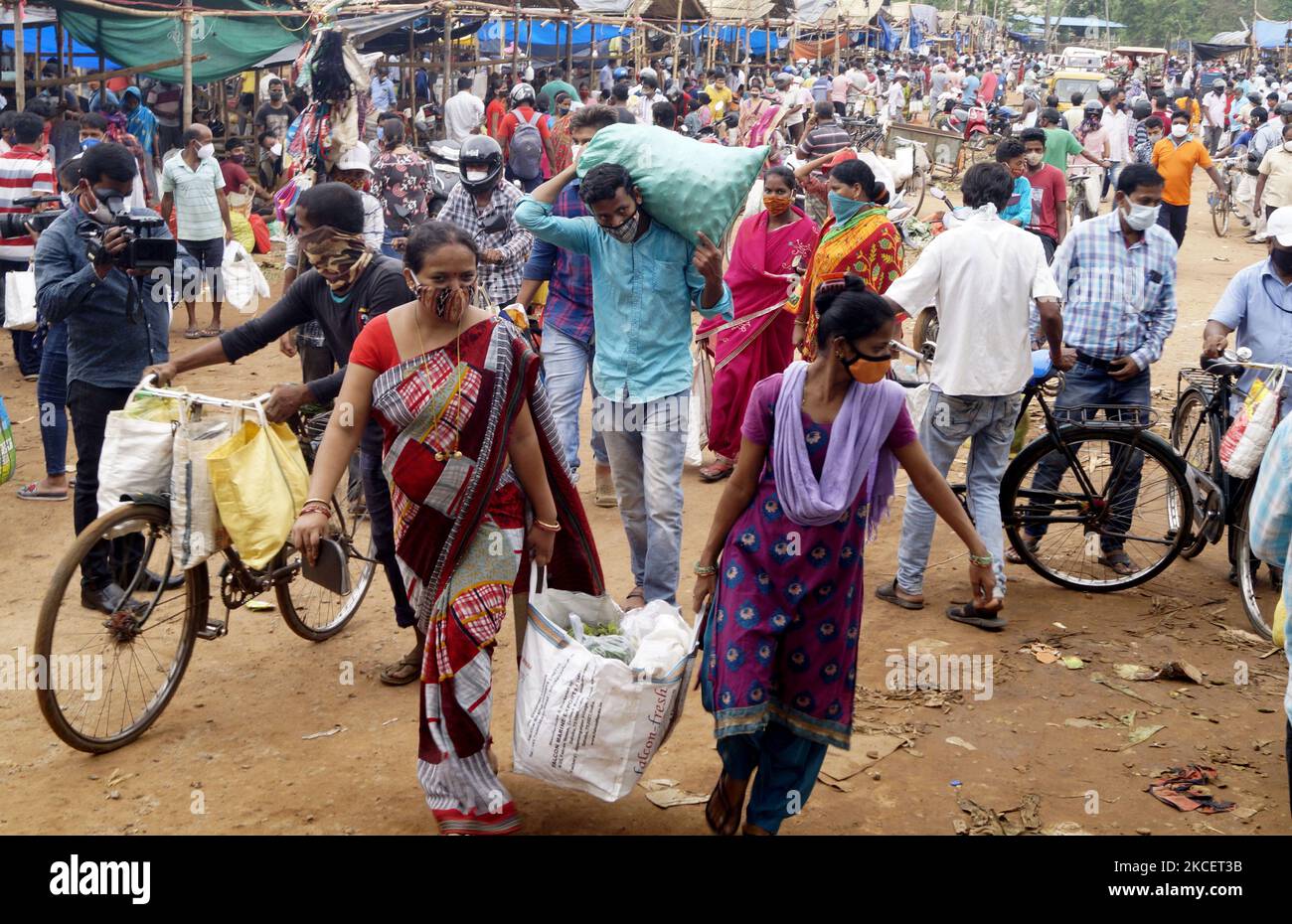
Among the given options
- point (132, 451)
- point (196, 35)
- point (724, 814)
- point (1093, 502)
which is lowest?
point (724, 814)

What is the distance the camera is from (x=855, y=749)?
171 inches

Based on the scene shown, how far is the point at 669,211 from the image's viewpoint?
481 cm

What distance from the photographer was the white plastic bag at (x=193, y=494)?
407cm

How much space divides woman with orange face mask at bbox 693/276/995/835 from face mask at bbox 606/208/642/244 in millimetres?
1476

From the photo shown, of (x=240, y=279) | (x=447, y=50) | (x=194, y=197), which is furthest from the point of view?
(x=447, y=50)

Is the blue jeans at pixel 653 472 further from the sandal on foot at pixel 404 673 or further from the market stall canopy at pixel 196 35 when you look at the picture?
the market stall canopy at pixel 196 35

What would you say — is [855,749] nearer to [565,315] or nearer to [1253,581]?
[1253,581]

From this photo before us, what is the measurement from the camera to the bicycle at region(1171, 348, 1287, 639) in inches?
213

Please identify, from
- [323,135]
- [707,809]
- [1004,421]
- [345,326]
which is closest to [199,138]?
[323,135]

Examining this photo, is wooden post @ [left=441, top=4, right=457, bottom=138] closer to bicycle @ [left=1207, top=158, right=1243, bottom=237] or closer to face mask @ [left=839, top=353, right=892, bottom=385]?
bicycle @ [left=1207, top=158, right=1243, bottom=237]

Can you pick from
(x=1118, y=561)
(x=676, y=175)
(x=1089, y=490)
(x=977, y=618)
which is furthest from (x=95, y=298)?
(x=1118, y=561)

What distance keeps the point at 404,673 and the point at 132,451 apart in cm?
128

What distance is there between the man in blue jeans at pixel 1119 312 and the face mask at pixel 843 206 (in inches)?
39.6

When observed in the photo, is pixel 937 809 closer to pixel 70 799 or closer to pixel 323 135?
pixel 70 799
